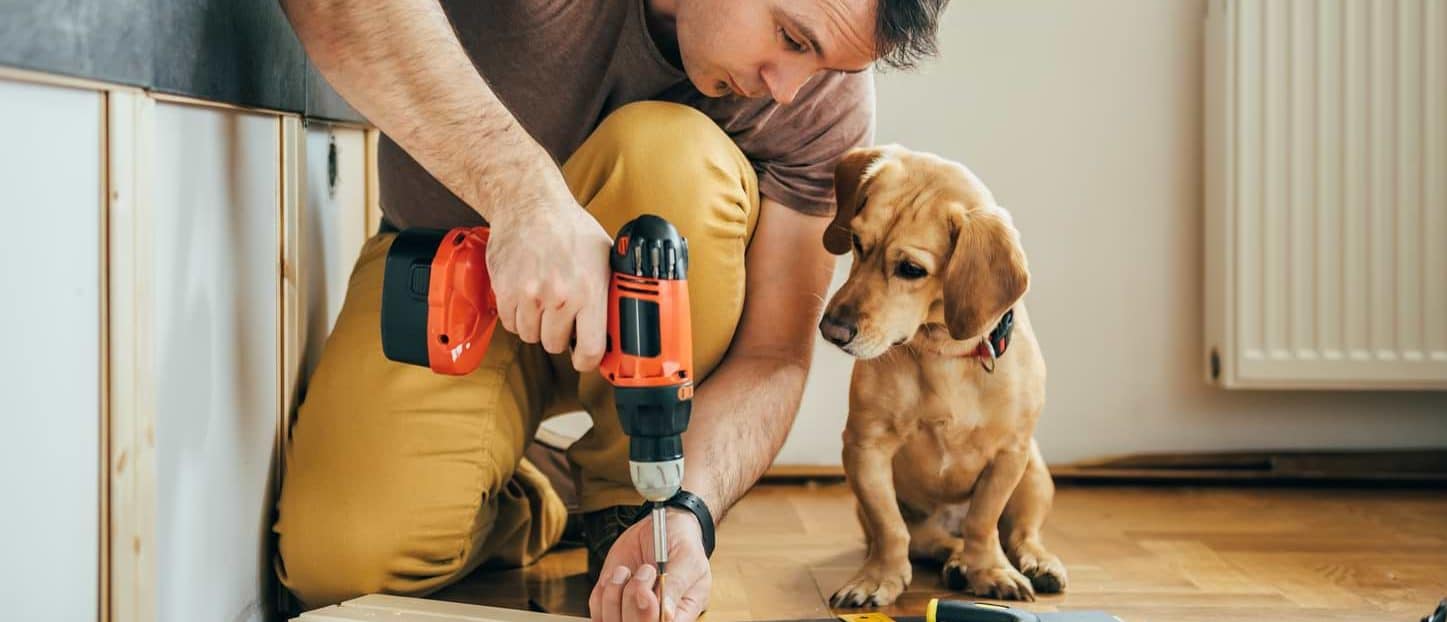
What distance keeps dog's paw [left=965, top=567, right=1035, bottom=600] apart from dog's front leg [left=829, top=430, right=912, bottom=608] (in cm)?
9

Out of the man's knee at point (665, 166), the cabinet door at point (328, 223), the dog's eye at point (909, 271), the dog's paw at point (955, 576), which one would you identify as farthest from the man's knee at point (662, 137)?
the dog's paw at point (955, 576)

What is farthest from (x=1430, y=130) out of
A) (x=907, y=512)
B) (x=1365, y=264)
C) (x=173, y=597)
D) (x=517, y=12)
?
(x=173, y=597)

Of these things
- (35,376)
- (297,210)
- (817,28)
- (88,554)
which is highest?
(817,28)

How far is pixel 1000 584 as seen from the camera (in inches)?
61.4

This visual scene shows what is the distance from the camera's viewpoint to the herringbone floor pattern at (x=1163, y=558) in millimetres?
1535

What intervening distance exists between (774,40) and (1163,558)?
991 millimetres

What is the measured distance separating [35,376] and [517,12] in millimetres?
763

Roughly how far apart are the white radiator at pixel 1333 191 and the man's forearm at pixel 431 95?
1676 mm

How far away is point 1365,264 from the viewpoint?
2387 millimetres

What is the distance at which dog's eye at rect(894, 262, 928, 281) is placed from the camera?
1.53m

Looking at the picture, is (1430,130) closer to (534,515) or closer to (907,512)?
(907,512)

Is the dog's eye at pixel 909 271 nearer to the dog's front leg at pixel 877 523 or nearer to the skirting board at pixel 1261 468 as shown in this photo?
the dog's front leg at pixel 877 523

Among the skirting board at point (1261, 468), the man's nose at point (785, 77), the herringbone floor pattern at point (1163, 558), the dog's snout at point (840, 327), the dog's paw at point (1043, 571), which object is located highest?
the man's nose at point (785, 77)

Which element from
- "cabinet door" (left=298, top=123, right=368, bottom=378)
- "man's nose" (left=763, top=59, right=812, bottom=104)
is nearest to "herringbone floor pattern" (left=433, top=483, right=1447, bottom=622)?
"cabinet door" (left=298, top=123, right=368, bottom=378)
